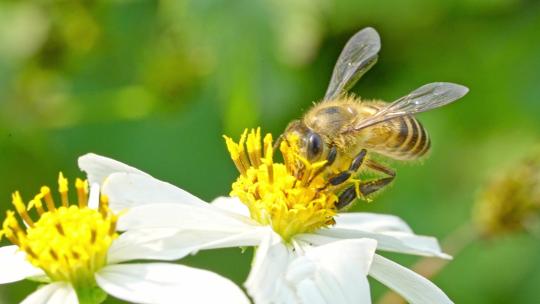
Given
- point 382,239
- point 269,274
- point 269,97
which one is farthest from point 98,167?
point 269,97

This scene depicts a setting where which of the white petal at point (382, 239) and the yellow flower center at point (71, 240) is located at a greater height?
the yellow flower center at point (71, 240)

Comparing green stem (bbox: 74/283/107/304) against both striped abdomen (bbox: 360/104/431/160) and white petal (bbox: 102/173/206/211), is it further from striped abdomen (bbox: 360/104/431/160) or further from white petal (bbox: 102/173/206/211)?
striped abdomen (bbox: 360/104/431/160)

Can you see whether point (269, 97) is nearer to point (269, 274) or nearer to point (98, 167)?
point (98, 167)

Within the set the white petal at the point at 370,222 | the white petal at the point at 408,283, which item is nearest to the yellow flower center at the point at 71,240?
the white petal at the point at 408,283

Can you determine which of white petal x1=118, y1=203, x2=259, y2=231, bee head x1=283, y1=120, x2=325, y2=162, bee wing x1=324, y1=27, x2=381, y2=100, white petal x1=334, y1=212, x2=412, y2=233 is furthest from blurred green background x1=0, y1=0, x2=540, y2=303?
white petal x1=118, y1=203, x2=259, y2=231

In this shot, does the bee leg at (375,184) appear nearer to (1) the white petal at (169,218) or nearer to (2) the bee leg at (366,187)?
(2) the bee leg at (366,187)

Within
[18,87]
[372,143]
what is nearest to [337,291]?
[372,143]
